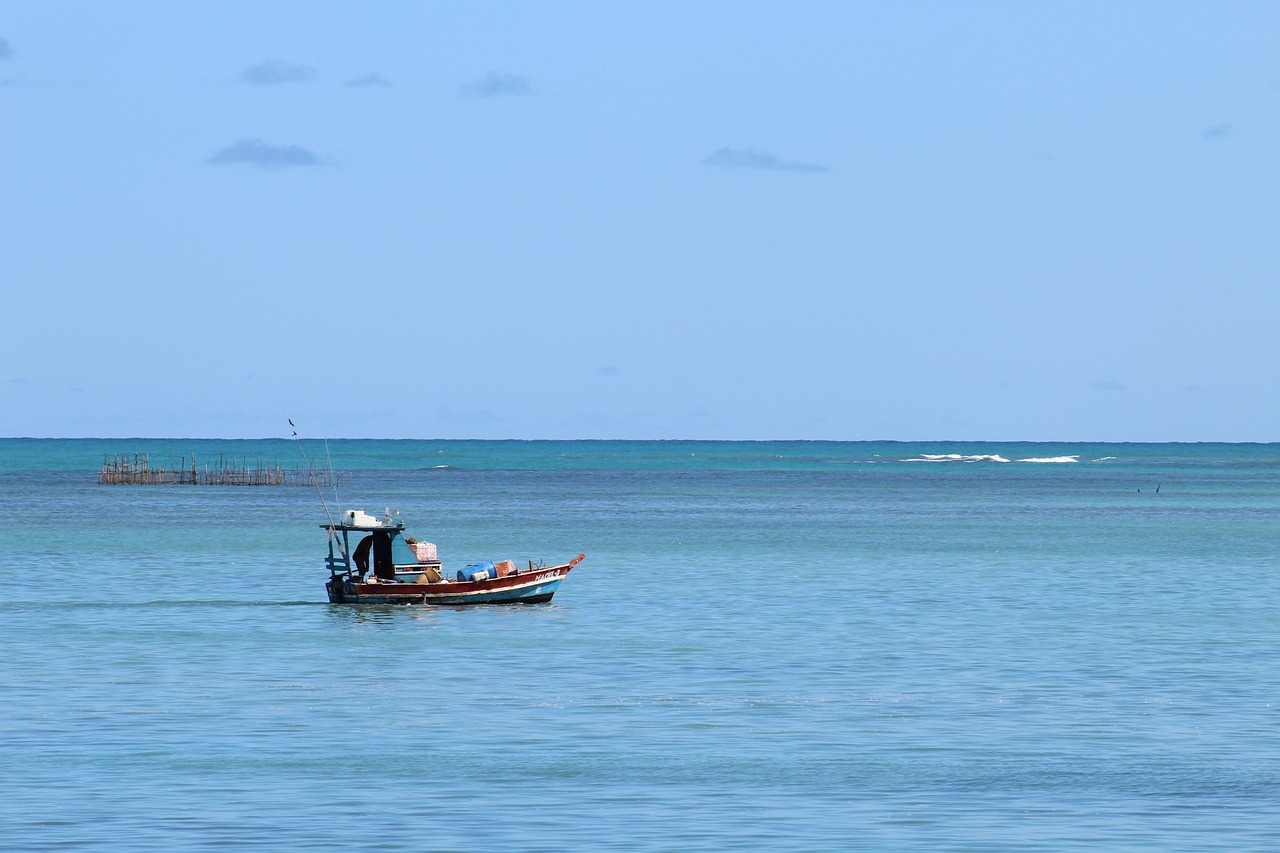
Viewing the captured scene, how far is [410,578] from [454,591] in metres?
1.24

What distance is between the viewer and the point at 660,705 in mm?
29609

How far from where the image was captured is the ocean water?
21297 mm

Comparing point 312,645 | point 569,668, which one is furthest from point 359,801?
point 312,645

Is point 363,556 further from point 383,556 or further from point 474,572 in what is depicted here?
point 474,572

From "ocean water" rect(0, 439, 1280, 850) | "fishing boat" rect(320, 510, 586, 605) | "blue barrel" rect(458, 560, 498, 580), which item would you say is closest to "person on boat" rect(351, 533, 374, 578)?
"fishing boat" rect(320, 510, 586, 605)

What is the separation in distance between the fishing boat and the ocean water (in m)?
0.69

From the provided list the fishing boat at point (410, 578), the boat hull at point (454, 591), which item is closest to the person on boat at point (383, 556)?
the fishing boat at point (410, 578)

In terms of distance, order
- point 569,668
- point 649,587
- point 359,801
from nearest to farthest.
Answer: point 359,801
point 569,668
point 649,587

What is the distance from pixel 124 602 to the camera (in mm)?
47312

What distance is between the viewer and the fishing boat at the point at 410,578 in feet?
154

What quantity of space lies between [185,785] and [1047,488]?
133 m

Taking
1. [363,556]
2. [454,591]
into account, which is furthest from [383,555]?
[454,591]

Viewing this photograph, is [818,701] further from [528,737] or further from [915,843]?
[915,843]

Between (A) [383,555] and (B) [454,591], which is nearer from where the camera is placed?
(B) [454,591]
